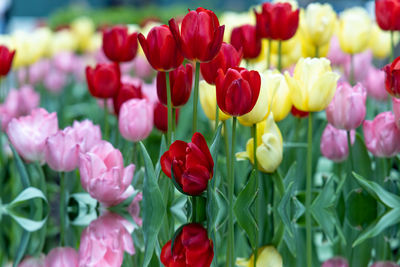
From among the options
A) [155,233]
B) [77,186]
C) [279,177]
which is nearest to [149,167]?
[155,233]

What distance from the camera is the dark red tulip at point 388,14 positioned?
1567 millimetres

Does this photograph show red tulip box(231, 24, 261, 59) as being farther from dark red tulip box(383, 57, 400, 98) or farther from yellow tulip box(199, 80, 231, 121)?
dark red tulip box(383, 57, 400, 98)

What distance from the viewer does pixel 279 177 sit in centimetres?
143

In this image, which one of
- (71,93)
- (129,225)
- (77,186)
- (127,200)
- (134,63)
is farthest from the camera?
(134,63)

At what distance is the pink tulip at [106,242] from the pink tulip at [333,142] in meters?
0.53

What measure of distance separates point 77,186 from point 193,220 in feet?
1.74

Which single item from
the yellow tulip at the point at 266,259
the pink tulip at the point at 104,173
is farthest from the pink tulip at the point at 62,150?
the yellow tulip at the point at 266,259

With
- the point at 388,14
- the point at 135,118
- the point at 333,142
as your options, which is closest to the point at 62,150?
the point at 135,118

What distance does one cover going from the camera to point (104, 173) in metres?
1.33

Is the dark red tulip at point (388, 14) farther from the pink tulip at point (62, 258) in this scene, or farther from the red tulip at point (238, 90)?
the pink tulip at point (62, 258)

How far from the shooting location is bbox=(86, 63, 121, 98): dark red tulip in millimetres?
1582

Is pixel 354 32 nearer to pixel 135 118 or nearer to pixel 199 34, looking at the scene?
pixel 135 118

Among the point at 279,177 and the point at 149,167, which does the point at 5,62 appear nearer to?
the point at 149,167

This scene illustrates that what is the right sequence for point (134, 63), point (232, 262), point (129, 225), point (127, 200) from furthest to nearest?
point (134, 63)
point (127, 200)
point (129, 225)
point (232, 262)
